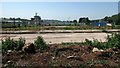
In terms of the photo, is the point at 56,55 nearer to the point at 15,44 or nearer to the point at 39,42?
the point at 39,42

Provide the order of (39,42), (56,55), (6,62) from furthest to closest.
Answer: (39,42), (56,55), (6,62)

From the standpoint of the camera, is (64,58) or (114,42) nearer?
(64,58)

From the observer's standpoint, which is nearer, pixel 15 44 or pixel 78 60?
pixel 78 60

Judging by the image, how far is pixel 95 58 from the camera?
7.84 metres

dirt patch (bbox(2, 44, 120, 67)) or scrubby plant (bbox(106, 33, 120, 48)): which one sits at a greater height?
scrubby plant (bbox(106, 33, 120, 48))

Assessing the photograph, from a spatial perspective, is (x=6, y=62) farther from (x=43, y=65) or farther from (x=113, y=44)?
(x=113, y=44)

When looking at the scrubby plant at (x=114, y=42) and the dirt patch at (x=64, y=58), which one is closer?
the dirt patch at (x=64, y=58)

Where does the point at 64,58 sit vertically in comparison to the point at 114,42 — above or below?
below

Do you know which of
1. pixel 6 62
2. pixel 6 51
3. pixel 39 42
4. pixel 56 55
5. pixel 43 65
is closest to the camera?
pixel 43 65

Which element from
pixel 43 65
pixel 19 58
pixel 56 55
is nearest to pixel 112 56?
pixel 56 55

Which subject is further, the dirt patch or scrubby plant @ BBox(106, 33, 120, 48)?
scrubby plant @ BBox(106, 33, 120, 48)

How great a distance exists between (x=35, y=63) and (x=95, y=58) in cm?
188

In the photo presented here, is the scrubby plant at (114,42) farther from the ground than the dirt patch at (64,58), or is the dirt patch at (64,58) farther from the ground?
the scrubby plant at (114,42)

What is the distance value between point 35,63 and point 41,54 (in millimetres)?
948
